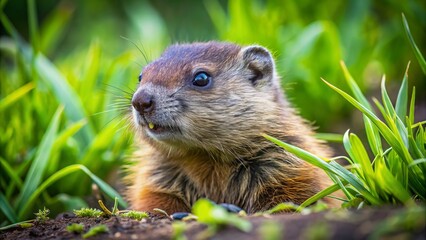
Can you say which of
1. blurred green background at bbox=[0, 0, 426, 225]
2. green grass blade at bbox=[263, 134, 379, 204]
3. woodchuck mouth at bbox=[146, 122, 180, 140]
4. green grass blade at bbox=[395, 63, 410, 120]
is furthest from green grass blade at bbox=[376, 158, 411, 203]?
blurred green background at bbox=[0, 0, 426, 225]

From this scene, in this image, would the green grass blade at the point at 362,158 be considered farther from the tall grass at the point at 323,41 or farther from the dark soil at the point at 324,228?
the tall grass at the point at 323,41

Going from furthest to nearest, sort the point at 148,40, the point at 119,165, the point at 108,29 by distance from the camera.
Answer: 1. the point at 108,29
2. the point at 148,40
3. the point at 119,165

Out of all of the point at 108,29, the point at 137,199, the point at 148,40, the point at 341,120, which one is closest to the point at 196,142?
the point at 137,199

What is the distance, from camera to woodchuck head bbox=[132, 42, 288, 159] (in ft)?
14.8

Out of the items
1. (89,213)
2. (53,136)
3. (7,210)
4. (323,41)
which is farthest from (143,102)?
(323,41)

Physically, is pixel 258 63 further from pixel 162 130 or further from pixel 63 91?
pixel 63 91

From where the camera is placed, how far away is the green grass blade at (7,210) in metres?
4.97

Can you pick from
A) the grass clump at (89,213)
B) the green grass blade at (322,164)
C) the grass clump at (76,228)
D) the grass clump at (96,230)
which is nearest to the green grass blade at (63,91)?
the grass clump at (89,213)

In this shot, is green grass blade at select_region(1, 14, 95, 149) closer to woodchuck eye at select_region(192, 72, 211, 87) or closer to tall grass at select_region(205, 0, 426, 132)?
woodchuck eye at select_region(192, 72, 211, 87)

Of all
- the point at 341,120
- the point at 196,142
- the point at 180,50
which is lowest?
the point at 341,120

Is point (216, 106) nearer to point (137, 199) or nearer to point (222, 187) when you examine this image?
point (222, 187)

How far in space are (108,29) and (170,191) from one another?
7242 millimetres

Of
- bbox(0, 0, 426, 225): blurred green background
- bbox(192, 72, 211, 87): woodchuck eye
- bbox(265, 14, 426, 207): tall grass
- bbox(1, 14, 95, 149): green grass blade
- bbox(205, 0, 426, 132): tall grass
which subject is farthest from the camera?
bbox(205, 0, 426, 132): tall grass

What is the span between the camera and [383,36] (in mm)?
8078
